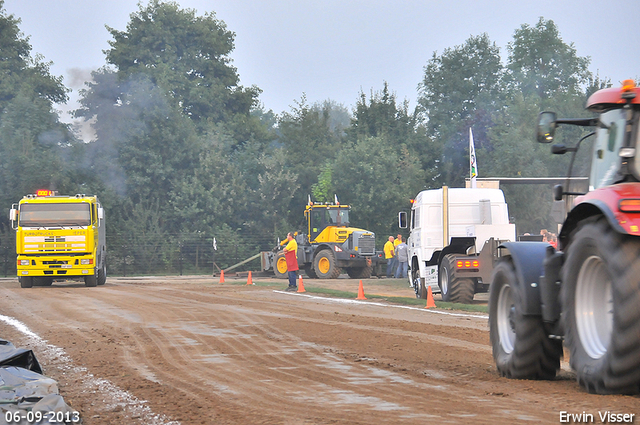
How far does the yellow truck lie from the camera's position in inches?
1102

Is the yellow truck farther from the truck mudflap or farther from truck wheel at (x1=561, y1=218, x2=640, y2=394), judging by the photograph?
truck wheel at (x1=561, y1=218, x2=640, y2=394)

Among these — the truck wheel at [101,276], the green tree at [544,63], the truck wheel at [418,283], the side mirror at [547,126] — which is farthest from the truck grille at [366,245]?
the green tree at [544,63]

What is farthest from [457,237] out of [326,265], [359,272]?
[359,272]

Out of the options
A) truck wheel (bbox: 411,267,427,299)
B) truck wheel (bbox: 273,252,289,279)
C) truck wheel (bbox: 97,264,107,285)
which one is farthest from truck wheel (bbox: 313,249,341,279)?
truck wheel (bbox: 411,267,427,299)

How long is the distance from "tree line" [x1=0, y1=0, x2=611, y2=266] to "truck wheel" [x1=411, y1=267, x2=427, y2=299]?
80.2 feet

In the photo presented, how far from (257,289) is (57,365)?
62.9 feet

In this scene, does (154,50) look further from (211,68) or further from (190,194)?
(190,194)

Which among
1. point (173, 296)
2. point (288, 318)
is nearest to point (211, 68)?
point (173, 296)

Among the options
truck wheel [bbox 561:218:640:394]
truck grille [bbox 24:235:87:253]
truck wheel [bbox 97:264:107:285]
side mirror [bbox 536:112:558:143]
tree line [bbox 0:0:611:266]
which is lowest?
truck wheel [bbox 97:264:107:285]

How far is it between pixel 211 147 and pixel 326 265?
19.8 meters

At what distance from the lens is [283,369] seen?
339 inches

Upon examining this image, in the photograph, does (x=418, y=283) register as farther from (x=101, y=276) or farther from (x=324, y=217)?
(x=324, y=217)

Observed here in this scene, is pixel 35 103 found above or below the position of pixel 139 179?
above

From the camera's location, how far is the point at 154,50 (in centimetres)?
5978
